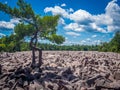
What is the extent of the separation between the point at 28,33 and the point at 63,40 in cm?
349

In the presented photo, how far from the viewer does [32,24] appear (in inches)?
747

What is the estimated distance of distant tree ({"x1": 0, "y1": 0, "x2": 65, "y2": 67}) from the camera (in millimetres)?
18492

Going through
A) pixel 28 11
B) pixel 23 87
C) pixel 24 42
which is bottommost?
pixel 23 87

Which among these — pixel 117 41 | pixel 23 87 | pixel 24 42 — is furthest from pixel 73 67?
pixel 117 41

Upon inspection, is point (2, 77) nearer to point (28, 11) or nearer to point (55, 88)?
point (55, 88)

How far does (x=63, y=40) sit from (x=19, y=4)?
17.9 feet

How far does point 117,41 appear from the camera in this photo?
263 ft

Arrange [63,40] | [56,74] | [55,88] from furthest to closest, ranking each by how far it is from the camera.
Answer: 1. [63,40]
2. [56,74]
3. [55,88]

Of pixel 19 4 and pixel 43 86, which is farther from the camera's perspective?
pixel 19 4

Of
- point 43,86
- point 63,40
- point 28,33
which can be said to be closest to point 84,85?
point 43,86

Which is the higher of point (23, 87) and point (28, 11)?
point (28, 11)

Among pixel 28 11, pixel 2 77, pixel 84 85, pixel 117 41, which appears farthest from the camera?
pixel 117 41

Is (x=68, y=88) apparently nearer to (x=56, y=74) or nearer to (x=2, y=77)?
(x=56, y=74)

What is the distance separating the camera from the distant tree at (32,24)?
60.7 feet
